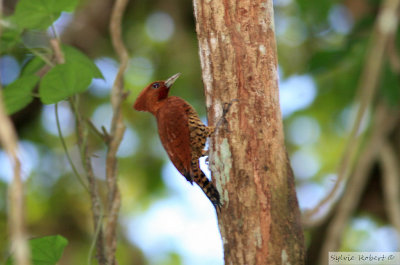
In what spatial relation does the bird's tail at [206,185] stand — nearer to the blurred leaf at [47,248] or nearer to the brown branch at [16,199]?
the blurred leaf at [47,248]

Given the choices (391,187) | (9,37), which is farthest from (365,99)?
(9,37)

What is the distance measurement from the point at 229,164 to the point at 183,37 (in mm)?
3696

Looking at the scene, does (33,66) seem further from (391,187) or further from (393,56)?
(393,56)

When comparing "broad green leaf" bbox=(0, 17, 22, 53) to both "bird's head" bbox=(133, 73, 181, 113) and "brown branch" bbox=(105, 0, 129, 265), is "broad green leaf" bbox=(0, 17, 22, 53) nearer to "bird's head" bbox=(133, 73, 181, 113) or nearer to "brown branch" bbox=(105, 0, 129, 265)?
"brown branch" bbox=(105, 0, 129, 265)

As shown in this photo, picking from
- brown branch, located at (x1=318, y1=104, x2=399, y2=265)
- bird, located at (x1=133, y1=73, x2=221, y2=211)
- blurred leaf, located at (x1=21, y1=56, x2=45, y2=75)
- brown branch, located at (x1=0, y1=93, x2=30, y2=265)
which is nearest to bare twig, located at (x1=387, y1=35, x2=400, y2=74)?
brown branch, located at (x1=318, y1=104, x2=399, y2=265)

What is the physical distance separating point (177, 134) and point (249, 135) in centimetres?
98

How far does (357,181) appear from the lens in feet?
9.29

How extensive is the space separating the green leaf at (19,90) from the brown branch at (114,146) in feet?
1.69

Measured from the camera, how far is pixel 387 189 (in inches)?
115

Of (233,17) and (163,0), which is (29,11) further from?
(163,0)

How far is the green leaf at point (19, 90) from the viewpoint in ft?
7.88

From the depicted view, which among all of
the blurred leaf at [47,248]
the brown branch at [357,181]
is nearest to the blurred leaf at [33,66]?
the blurred leaf at [47,248]

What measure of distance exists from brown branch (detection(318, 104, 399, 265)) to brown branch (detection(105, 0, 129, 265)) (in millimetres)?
1058

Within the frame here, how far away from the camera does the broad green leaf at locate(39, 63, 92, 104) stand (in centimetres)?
226
